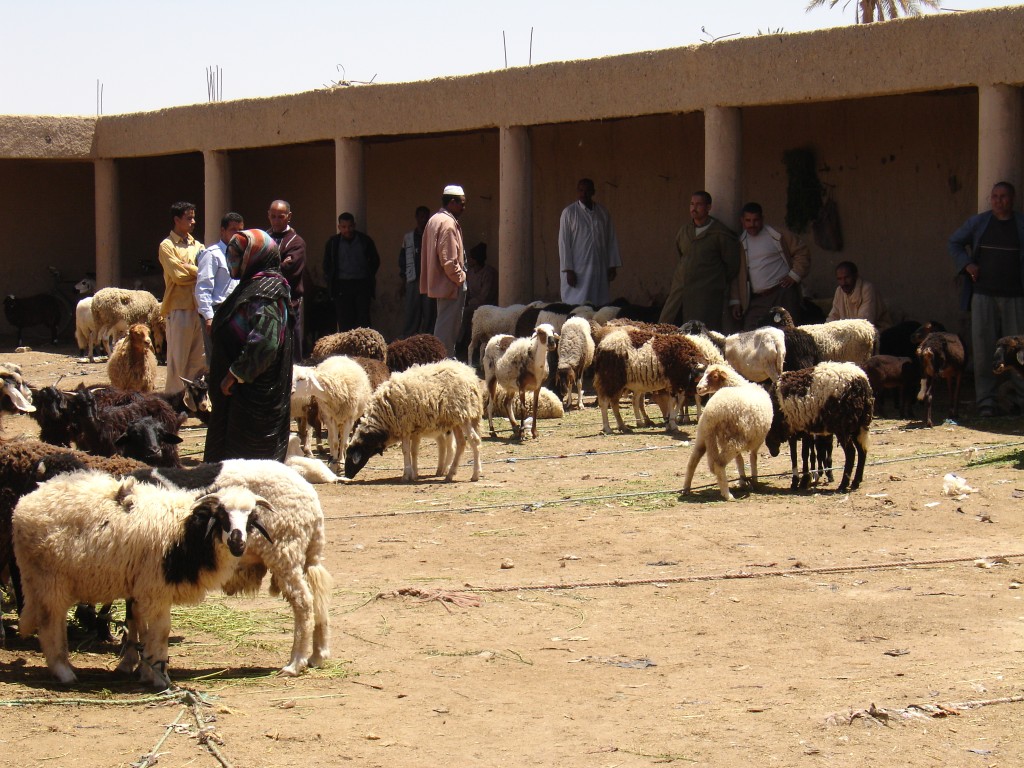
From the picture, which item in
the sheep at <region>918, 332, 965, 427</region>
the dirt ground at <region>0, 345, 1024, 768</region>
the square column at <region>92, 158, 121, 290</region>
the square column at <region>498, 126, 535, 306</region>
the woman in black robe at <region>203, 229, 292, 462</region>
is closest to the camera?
the dirt ground at <region>0, 345, 1024, 768</region>

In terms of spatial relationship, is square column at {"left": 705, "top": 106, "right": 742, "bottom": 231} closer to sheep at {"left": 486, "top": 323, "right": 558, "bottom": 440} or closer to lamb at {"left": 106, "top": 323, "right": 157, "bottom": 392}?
sheep at {"left": 486, "top": 323, "right": 558, "bottom": 440}

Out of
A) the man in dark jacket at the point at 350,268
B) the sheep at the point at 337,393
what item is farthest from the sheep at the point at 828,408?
the man in dark jacket at the point at 350,268

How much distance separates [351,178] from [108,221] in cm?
552

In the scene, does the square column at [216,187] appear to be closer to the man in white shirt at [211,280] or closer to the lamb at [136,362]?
the lamb at [136,362]

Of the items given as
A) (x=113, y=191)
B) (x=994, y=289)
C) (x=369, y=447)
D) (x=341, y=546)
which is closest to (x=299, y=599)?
(x=341, y=546)

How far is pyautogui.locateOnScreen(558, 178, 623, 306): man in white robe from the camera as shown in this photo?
53.0ft

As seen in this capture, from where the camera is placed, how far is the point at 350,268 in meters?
17.8

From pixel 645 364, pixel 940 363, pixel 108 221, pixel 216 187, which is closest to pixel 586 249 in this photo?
pixel 645 364

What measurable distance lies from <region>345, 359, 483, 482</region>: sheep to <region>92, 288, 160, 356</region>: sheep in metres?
9.21

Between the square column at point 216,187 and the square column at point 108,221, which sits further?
the square column at point 108,221

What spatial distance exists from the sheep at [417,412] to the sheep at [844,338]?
13.5 feet

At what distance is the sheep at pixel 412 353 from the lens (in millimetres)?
13461

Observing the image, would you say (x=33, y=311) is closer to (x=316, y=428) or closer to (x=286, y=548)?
(x=316, y=428)

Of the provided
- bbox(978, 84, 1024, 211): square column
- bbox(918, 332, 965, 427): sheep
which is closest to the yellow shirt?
bbox(918, 332, 965, 427): sheep
